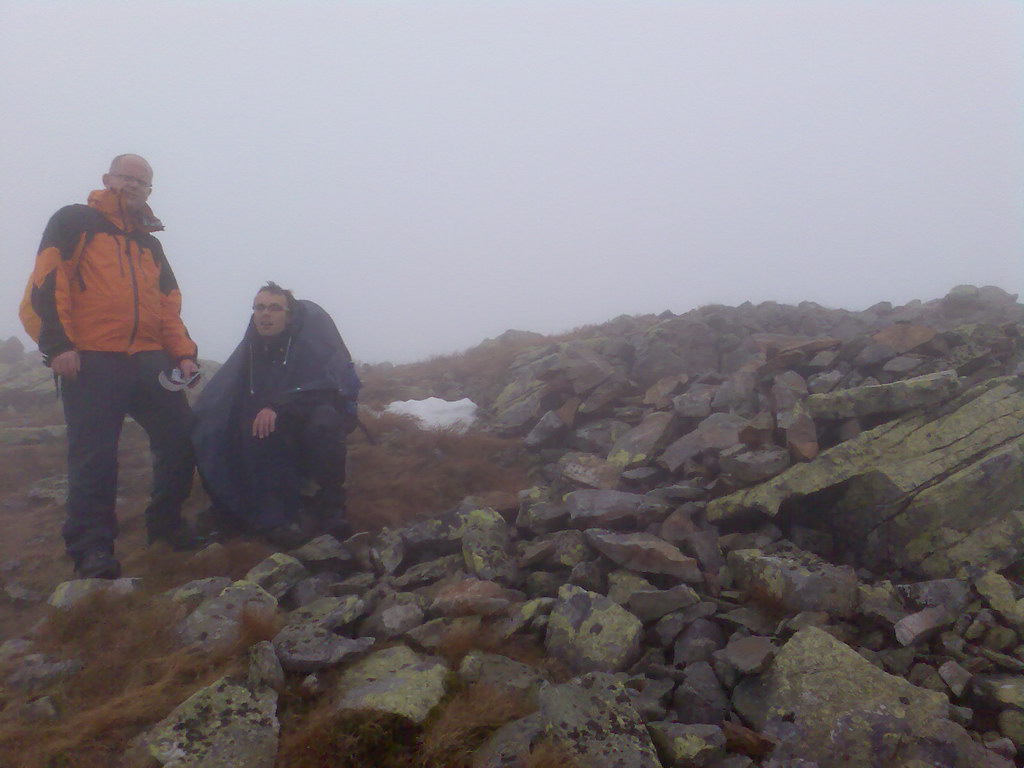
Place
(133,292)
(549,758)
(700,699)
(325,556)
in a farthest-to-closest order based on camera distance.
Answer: (325,556)
(133,292)
(700,699)
(549,758)

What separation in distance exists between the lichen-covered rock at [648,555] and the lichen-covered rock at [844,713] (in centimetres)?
120

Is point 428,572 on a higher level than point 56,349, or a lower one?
lower

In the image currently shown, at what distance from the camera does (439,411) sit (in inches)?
500

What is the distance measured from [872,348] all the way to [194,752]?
31.1 feet

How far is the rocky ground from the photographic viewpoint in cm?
406

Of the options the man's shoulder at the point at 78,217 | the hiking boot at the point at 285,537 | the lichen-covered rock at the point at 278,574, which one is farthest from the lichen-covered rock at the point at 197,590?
the man's shoulder at the point at 78,217

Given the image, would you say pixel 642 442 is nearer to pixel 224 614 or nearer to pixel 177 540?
pixel 224 614

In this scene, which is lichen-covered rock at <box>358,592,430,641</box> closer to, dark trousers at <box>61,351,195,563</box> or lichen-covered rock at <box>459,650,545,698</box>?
lichen-covered rock at <box>459,650,545,698</box>

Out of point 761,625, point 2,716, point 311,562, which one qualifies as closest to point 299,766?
point 2,716

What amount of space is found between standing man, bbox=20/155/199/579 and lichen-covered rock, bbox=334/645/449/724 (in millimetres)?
3251

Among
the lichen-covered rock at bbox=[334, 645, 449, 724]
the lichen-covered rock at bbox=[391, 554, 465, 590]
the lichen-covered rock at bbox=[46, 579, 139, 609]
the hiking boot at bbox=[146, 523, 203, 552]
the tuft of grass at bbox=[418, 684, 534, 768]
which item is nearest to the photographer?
the tuft of grass at bbox=[418, 684, 534, 768]

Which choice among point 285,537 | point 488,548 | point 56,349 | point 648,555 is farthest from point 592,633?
point 56,349

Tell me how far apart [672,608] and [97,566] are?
5.67 metres

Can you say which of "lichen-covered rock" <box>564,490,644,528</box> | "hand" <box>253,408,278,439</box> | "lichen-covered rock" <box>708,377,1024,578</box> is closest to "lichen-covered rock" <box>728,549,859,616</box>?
"lichen-covered rock" <box>708,377,1024,578</box>
